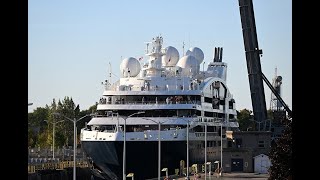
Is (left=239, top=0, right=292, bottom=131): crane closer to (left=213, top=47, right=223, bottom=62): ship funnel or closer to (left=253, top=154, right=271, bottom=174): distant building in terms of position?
(left=253, top=154, right=271, bottom=174): distant building

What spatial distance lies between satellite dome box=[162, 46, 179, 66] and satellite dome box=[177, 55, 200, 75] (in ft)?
1.75

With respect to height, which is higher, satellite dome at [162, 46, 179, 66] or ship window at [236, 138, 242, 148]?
satellite dome at [162, 46, 179, 66]

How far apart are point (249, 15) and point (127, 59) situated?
1345cm

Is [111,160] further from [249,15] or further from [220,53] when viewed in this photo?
[220,53]

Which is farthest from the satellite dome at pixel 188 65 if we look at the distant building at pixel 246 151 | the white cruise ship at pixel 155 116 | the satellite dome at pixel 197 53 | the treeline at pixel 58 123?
the treeline at pixel 58 123

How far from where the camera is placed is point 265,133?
65.1 meters

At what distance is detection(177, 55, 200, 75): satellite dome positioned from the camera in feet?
238

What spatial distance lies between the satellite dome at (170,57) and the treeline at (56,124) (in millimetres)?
22397

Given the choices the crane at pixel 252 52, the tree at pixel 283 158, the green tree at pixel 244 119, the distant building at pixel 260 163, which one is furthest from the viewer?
the green tree at pixel 244 119

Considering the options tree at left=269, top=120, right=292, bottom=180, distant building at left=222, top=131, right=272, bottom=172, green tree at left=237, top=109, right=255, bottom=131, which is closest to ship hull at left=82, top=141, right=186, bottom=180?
distant building at left=222, top=131, right=272, bottom=172

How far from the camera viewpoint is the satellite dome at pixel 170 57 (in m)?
73.0

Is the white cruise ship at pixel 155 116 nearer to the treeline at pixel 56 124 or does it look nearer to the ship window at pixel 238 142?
the ship window at pixel 238 142

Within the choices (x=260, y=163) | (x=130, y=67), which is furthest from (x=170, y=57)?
(x=260, y=163)
